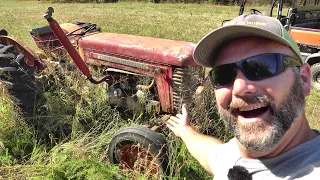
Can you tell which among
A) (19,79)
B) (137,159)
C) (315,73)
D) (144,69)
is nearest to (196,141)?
(137,159)

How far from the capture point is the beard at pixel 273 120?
1365mm

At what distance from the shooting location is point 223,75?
1.52 meters

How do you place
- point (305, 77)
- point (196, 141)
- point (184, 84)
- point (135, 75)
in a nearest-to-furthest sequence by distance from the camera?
1. point (305, 77)
2. point (196, 141)
3. point (184, 84)
4. point (135, 75)

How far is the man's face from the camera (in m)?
1.37

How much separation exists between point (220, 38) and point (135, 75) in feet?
6.82

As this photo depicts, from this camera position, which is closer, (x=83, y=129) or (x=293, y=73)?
(x=293, y=73)

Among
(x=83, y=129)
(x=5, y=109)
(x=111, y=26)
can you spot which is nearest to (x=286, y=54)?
(x=83, y=129)

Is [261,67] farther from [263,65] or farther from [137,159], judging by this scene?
[137,159]

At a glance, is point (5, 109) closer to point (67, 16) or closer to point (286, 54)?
point (286, 54)

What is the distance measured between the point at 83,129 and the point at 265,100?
2587 millimetres

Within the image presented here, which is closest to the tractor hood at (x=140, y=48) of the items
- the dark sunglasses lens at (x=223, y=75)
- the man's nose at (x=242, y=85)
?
the dark sunglasses lens at (x=223, y=75)

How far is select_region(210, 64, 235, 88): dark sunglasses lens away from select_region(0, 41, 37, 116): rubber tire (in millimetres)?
2532

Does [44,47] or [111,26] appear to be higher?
[44,47]

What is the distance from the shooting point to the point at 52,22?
3.19 m
